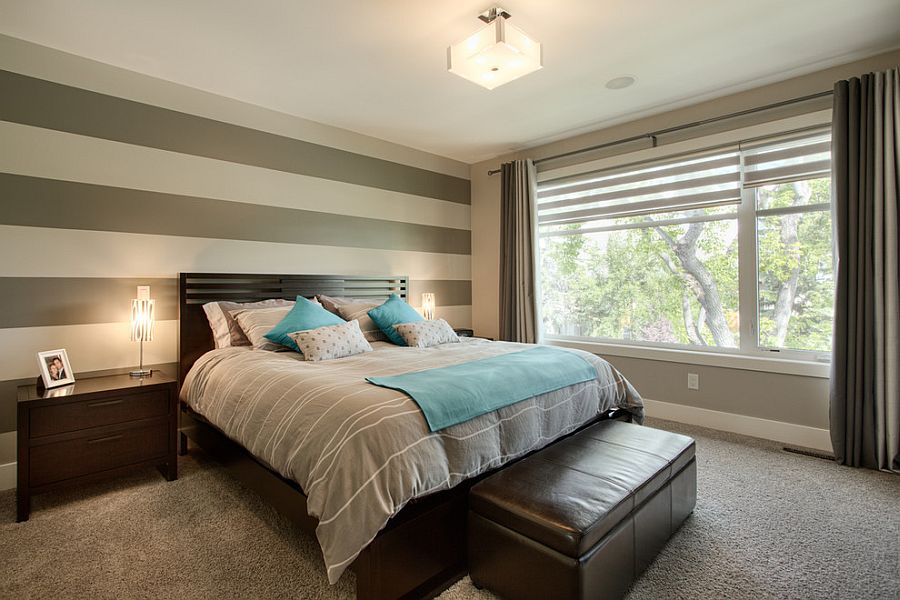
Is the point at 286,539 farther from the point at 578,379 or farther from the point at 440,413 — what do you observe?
the point at 578,379

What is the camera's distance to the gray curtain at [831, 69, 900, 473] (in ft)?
8.81

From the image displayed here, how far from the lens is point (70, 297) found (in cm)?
276

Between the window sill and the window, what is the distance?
0.29ft

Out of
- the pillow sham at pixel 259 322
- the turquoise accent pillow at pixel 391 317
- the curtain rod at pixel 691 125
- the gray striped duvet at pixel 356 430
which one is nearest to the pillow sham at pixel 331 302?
the turquoise accent pillow at pixel 391 317

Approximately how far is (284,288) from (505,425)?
89.7 inches

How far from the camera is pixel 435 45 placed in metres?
2.70

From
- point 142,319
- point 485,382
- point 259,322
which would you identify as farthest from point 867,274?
point 142,319

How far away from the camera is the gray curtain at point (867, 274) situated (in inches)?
106

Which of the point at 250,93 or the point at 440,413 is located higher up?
the point at 250,93

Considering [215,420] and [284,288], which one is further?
[284,288]

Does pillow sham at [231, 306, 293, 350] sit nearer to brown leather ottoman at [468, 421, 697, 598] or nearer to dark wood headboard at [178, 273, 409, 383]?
dark wood headboard at [178, 273, 409, 383]

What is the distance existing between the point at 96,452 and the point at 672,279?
13.5 ft

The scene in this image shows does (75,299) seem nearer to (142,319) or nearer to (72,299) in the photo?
(72,299)

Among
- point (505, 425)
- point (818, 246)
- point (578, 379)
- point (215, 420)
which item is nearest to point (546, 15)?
point (578, 379)
